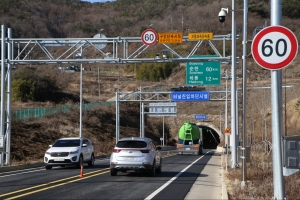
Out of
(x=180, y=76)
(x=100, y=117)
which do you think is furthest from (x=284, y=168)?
(x=180, y=76)

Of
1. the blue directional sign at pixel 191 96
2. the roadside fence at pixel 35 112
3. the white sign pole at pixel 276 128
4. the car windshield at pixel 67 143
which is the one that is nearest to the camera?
the white sign pole at pixel 276 128

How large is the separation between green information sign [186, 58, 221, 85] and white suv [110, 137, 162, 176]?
783 inches

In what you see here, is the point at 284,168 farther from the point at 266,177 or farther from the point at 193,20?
the point at 193,20

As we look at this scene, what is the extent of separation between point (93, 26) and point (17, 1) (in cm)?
2025

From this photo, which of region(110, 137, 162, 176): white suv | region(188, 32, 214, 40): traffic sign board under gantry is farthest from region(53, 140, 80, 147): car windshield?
region(188, 32, 214, 40): traffic sign board under gantry

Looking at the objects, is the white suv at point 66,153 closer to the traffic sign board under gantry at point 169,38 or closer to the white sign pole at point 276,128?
the traffic sign board under gantry at point 169,38

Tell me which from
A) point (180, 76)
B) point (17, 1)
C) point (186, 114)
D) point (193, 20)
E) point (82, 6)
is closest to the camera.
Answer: point (186, 114)

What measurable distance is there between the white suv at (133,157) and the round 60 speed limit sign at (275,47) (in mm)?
14101

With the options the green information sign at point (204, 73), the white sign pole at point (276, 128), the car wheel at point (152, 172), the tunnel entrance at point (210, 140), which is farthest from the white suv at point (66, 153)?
the tunnel entrance at point (210, 140)

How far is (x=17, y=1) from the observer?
132375mm

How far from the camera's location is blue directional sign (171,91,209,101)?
5348 cm

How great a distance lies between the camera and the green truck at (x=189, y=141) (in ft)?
189

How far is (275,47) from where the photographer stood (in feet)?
27.1

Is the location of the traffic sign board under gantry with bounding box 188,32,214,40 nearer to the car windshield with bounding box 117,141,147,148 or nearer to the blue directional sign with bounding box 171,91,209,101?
the car windshield with bounding box 117,141,147,148
